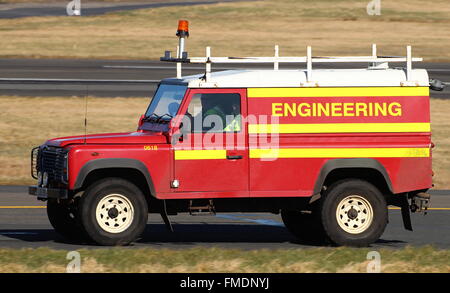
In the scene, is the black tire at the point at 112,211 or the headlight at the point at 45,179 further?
the headlight at the point at 45,179

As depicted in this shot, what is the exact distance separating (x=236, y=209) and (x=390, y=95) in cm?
244

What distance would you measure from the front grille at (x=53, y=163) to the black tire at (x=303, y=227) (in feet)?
10.5

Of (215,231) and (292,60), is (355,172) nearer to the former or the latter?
(292,60)

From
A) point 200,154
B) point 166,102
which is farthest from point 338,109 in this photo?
point 166,102

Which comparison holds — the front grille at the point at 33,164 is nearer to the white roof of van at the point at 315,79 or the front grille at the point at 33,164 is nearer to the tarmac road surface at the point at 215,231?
the tarmac road surface at the point at 215,231

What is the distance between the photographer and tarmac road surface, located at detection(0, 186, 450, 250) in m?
13.4

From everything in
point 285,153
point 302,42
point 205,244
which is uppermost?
point 302,42

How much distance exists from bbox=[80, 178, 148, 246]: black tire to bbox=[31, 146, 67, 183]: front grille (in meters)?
0.40

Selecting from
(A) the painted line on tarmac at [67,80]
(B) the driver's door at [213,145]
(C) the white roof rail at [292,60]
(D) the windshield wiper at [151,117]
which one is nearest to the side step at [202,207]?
(B) the driver's door at [213,145]

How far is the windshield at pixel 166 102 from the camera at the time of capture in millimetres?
13062

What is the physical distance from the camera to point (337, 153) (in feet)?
42.2
